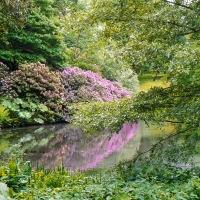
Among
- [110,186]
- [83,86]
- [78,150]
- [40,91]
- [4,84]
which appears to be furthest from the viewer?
[83,86]

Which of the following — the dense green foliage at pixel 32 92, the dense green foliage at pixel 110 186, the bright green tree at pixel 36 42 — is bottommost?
the dense green foliage at pixel 110 186

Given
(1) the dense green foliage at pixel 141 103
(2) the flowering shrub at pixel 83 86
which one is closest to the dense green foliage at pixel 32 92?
(2) the flowering shrub at pixel 83 86

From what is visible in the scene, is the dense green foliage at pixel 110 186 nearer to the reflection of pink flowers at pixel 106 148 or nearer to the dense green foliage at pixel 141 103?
the dense green foliage at pixel 141 103

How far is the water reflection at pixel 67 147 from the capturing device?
25.7 feet

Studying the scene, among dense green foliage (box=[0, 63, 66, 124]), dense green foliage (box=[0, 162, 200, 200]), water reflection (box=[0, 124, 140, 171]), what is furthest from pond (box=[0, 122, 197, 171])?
dense green foliage (box=[0, 162, 200, 200])

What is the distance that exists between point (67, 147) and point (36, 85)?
5.28 meters

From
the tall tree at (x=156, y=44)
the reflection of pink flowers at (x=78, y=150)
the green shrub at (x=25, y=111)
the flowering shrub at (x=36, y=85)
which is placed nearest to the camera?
the tall tree at (x=156, y=44)

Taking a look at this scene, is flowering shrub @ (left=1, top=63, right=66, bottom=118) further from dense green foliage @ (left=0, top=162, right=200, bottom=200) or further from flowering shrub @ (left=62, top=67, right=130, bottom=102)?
dense green foliage @ (left=0, top=162, right=200, bottom=200)

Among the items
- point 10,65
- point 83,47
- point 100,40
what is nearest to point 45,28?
point 10,65

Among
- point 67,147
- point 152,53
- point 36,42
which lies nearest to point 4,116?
point 67,147

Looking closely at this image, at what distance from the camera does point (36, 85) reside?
14.2 m

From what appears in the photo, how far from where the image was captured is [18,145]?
30.3ft

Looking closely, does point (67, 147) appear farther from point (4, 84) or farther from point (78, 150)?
point (4, 84)

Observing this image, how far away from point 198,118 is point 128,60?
1442 millimetres
